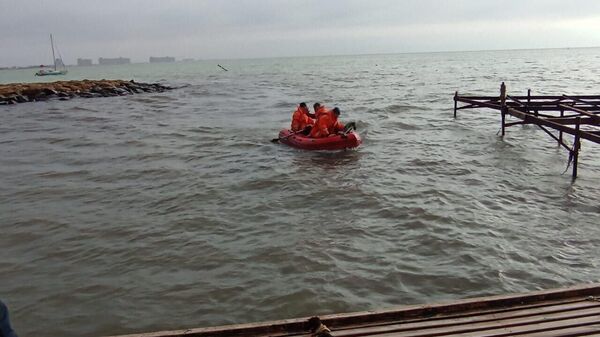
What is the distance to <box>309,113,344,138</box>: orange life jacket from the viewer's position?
1495 centimetres

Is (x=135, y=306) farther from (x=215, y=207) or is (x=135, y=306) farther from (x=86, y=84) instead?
(x=86, y=84)

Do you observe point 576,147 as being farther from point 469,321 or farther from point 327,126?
point 469,321

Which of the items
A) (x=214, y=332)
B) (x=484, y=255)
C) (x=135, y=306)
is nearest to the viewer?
(x=214, y=332)

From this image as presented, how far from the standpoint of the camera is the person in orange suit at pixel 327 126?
14953mm

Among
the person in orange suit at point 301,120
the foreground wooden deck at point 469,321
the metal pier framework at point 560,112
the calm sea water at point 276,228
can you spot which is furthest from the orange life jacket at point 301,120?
the foreground wooden deck at point 469,321

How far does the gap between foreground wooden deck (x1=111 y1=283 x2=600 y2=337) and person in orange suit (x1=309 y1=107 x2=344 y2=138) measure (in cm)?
1068

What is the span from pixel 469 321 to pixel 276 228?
4.75m

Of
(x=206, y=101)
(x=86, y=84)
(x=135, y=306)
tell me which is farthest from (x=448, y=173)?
(x=86, y=84)

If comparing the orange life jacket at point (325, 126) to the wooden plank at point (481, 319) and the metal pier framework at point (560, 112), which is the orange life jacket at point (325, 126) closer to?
the metal pier framework at point (560, 112)

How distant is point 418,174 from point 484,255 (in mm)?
5076

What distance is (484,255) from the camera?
7180 millimetres

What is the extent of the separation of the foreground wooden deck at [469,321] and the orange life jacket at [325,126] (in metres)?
10.7

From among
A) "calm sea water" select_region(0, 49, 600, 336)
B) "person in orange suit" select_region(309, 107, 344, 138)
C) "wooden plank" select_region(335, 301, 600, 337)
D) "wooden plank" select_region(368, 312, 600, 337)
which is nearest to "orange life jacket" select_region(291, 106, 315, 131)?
"person in orange suit" select_region(309, 107, 344, 138)

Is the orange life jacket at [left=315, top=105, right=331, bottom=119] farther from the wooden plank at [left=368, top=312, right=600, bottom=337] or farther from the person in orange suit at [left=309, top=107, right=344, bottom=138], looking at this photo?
the wooden plank at [left=368, top=312, right=600, bottom=337]
